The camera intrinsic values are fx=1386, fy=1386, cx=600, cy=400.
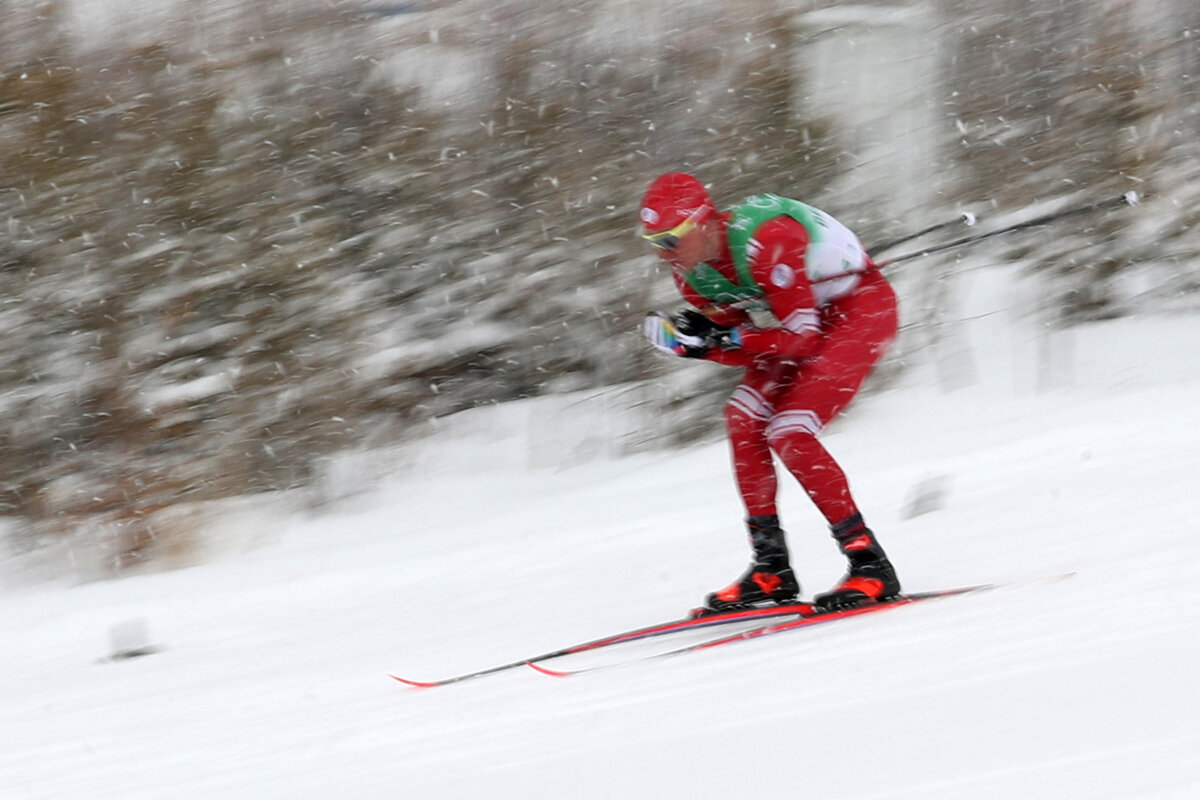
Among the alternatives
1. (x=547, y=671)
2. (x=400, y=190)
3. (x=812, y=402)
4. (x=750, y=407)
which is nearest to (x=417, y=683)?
(x=547, y=671)

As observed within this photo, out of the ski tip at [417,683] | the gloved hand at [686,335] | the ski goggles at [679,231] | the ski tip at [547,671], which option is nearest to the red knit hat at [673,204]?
the ski goggles at [679,231]

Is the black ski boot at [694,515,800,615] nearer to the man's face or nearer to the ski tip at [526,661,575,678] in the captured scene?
the ski tip at [526,661,575,678]

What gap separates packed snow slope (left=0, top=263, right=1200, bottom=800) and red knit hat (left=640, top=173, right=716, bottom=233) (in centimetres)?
129

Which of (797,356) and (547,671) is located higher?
(797,356)

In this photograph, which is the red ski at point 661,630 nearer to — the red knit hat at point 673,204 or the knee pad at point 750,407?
the knee pad at point 750,407

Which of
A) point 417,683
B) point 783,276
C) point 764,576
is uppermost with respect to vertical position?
point 783,276

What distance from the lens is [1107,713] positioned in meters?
2.81

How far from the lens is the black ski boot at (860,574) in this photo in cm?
422

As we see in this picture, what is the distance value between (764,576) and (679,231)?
1.18 metres

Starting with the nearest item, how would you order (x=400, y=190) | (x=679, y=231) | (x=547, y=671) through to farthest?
1. (x=679, y=231)
2. (x=547, y=671)
3. (x=400, y=190)

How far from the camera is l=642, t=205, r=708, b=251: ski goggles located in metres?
4.09

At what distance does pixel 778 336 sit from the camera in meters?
4.14

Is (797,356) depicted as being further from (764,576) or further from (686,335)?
(764,576)

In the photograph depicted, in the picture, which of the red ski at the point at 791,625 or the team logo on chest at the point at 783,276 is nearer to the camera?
the team logo on chest at the point at 783,276
